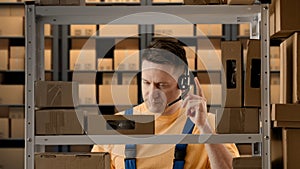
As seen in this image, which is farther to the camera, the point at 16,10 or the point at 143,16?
the point at 16,10

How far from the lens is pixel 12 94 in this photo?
5430 millimetres

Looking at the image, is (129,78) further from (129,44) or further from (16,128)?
(16,128)

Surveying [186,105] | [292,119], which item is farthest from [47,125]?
[292,119]

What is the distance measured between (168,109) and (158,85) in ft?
0.43

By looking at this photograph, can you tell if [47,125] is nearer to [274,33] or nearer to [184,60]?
[184,60]

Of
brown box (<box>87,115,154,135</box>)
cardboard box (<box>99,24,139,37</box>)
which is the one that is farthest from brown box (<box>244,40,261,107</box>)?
cardboard box (<box>99,24,139,37</box>)

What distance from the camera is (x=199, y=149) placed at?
7.69ft

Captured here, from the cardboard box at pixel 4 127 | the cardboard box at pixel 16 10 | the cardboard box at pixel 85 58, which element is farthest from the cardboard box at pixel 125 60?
the cardboard box at pixel 4 127

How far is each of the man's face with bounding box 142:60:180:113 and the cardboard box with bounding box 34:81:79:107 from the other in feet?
0.93

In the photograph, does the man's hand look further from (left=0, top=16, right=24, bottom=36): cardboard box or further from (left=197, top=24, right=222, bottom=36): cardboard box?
(left=0, top=16, right=24, bottom=36): cardboard box

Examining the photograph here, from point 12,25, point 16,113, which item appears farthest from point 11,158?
point 12,25

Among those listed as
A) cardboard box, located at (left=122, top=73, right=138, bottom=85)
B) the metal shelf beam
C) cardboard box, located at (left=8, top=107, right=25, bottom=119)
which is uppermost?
cardboard box, located at (left=122, top=73, right=138, bottom=85)

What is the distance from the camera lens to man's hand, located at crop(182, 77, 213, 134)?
2.19 m

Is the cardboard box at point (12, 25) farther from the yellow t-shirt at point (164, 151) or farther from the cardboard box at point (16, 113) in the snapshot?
the yellow t-shirt at point (164, 151)
